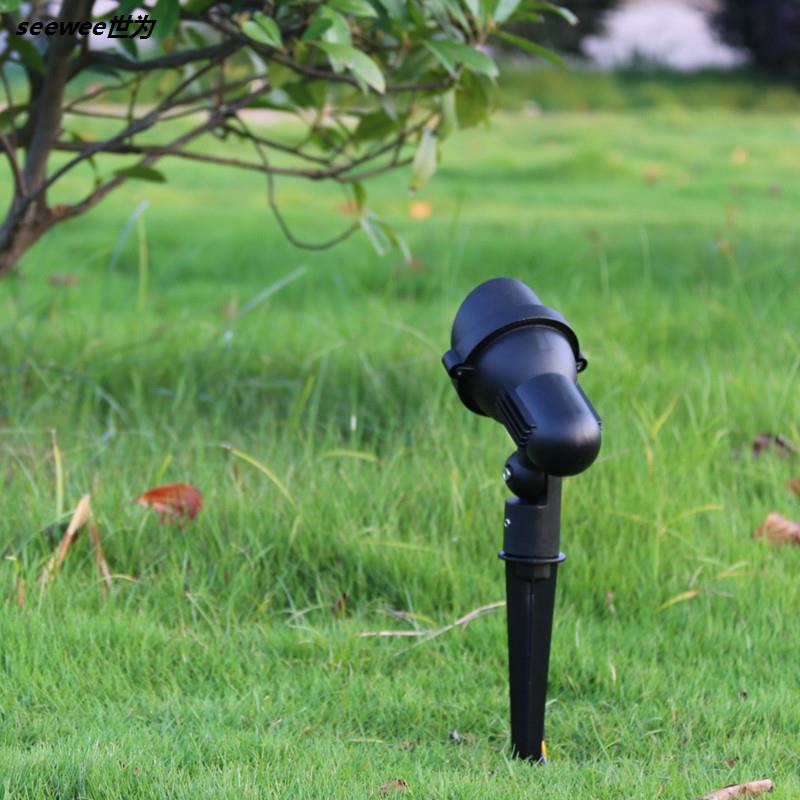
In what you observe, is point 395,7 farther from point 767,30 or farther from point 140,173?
point 767,30

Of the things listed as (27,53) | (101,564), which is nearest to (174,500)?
(101,564)

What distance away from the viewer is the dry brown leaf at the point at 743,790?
1752mm

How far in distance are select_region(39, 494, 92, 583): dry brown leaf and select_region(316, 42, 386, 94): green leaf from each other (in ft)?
3.31

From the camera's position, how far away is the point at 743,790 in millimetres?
1768

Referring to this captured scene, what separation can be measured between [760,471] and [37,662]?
1893 mm

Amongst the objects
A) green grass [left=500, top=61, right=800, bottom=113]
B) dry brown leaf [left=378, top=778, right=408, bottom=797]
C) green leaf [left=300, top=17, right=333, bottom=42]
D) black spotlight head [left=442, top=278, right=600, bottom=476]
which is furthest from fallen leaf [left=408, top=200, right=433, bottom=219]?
green grass [left=500, top=61, right=800, bottom=113]

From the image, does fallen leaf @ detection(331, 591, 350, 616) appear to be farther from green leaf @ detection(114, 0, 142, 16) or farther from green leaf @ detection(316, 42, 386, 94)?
green leaf @ detection(114, 0, 142, 16)

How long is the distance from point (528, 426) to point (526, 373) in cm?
8

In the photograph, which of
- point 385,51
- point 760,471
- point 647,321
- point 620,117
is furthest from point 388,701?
point 620,117

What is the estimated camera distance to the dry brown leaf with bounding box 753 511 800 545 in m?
2.79

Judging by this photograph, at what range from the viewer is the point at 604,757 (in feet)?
6.52

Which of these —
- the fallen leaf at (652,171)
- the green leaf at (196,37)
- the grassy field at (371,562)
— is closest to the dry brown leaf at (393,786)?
the grassy field at (371,562)

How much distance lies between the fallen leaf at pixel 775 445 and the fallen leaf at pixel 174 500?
60.2 inches

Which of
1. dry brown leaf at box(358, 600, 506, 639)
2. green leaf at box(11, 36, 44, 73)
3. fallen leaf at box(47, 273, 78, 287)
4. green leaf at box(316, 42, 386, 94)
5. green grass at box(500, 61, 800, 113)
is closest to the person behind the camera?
dry brown leaf at box(358, 600, 506, 639)
